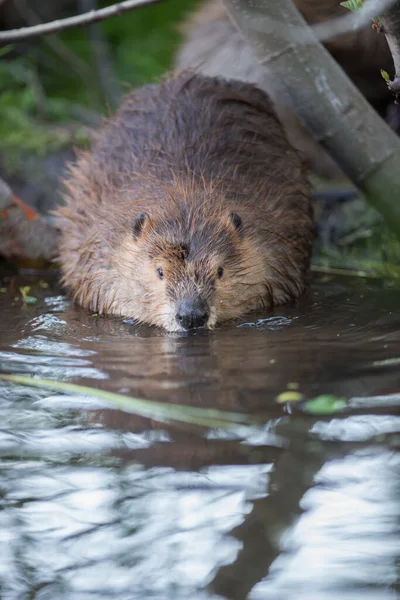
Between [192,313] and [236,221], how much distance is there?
62 cm

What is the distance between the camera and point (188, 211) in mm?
4195

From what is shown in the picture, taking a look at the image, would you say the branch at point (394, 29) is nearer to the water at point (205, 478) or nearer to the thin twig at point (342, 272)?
the water at point (205, 478)

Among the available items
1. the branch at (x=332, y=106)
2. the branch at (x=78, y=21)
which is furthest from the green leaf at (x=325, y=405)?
the branch at (x=332, y=106)

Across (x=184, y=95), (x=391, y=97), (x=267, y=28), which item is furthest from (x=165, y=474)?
(x=391, y=97)

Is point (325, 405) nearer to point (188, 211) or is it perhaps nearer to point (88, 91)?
point (188, 211)

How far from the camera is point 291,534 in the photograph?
2133 millimetres

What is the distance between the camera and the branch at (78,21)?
3219 mm

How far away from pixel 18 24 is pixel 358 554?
23.3 feet

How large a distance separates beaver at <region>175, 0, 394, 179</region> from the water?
97.6 inches

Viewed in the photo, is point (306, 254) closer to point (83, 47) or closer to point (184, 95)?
point (184, 95)

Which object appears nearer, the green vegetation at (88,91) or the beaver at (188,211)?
the beaver at (188,211)

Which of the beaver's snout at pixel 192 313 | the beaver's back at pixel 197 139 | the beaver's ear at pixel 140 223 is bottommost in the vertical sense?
the beaver's snout at pixel 192 313

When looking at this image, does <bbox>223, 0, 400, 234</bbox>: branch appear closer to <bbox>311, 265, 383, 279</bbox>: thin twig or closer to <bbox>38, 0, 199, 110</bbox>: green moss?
<bbox>311, 265, 383, 279</bbox>: thin twig

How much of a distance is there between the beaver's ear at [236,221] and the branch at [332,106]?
54 cm
